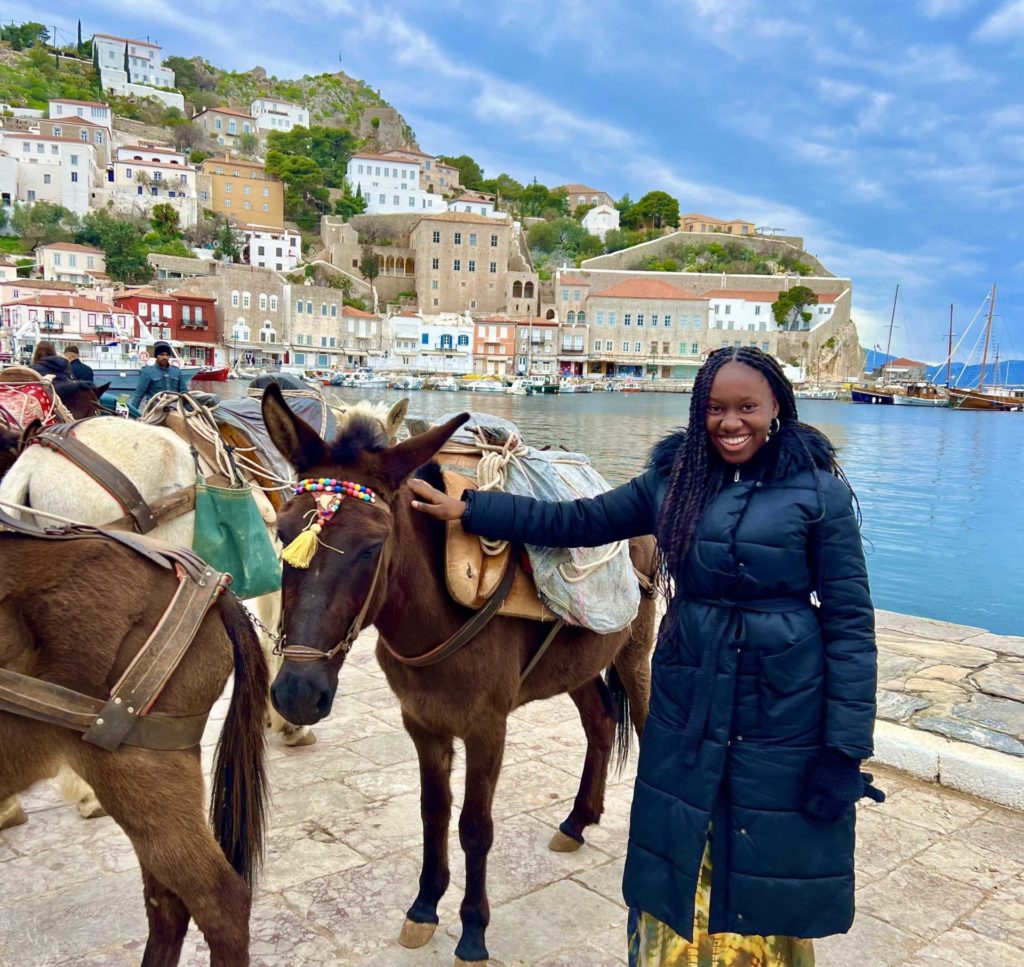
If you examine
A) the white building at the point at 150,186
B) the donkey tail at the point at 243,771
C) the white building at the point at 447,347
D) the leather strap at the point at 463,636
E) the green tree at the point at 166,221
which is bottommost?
the donkey tail at the point at 243,771

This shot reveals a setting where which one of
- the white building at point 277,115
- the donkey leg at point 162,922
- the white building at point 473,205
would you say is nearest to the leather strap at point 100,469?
the donkey leg at point 162,922

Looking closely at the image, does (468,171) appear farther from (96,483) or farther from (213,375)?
(96,483)

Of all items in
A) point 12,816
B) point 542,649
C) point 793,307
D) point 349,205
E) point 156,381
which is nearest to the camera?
point 542,649

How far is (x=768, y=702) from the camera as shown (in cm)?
207

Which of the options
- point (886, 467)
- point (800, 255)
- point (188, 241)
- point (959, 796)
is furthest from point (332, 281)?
point (959, 796)

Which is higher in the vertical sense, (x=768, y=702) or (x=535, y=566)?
(x=535, y=566)

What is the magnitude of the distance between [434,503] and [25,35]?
14855 centimetres

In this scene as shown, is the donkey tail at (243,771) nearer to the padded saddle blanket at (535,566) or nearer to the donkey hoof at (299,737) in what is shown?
the padded saddle blanket at (535,566)

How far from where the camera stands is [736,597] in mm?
2117

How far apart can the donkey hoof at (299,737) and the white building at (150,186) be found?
92764mm

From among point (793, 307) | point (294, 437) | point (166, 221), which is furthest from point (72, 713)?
point (793, 307)

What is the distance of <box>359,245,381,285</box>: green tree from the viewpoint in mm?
92500

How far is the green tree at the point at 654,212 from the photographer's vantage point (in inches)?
4449

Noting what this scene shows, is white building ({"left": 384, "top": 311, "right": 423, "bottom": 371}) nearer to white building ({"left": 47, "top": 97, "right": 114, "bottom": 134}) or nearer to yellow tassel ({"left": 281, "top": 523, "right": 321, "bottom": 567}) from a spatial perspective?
white building ({"left": 47, "top": 97, "right": 114, "bottom": 134})
